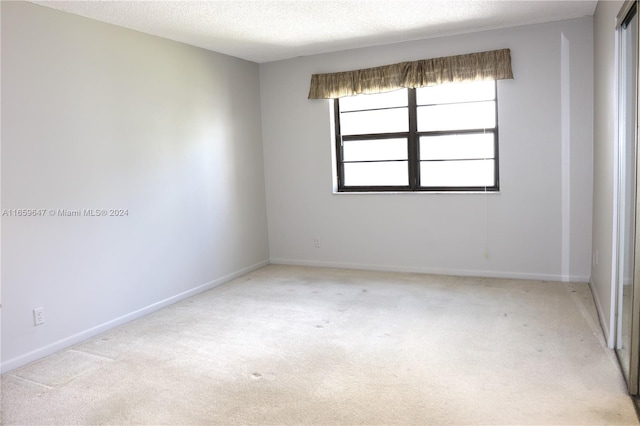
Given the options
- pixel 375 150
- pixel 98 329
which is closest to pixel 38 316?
pixel 98 329

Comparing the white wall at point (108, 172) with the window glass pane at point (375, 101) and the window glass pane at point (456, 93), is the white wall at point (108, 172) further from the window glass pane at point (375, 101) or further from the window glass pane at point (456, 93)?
the window glass pane at point (456, 93)

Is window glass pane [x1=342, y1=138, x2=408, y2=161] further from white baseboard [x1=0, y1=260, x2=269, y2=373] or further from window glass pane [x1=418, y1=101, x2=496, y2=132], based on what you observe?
white baseboard [x1=0, y1=260, x2=269, y2=373]

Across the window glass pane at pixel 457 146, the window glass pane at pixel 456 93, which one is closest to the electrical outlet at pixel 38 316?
the window glass pane at pixel 457 146

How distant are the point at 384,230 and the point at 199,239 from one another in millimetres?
2000

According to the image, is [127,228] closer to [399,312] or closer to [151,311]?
[151,311]

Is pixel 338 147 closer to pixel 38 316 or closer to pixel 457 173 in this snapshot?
pixel 457 173

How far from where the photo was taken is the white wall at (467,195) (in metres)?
4.63

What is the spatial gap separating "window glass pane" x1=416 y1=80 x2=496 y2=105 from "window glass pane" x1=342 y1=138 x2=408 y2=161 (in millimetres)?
497

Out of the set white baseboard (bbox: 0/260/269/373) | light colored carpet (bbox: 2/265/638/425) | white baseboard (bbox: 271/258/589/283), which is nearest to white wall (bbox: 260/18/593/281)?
white baseboard (bbox: 271/258/589/283)

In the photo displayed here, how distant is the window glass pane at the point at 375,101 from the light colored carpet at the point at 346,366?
2.11 meters

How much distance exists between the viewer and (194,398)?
2717 millimetres

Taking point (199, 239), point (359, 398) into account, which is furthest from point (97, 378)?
point (199, 239)

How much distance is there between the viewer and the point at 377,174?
221 inches

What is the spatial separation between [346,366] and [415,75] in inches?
127
